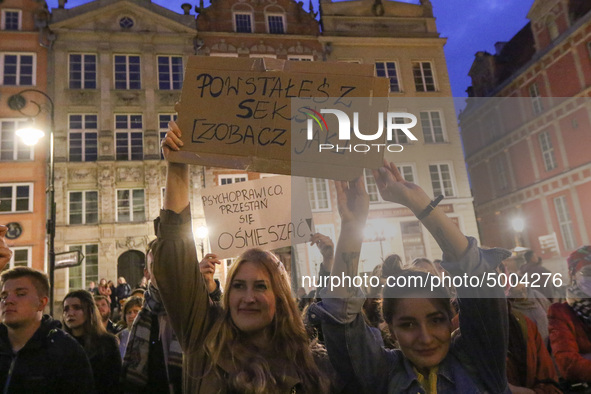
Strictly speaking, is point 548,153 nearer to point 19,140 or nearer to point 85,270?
point 85,270

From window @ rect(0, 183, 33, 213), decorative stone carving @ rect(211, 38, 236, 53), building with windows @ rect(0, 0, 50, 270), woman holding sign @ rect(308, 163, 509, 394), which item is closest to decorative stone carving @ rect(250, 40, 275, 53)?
A: decorative stone carving @ rect(211, 38, 236, 53)

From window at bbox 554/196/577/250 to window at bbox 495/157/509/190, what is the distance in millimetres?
2315

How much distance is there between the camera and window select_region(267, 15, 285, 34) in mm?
21391

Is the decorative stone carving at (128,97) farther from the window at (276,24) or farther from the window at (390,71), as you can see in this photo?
the window at (390,71)

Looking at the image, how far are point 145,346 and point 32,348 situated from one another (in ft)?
2.41

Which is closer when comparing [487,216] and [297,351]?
[297,351]

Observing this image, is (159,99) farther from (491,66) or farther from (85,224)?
(491,66)

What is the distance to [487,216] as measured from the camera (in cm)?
2219

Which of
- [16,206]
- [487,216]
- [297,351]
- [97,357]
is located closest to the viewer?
[297,351]

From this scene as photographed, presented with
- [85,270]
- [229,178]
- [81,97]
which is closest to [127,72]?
[81,97]

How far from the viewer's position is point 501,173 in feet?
66.1

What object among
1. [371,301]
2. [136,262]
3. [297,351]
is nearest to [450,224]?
[297,351]

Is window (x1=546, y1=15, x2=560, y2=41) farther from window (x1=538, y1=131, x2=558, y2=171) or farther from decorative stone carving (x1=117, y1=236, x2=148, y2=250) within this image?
decorative stone carving (x1=117, y1=236, x2=148, y2=250)

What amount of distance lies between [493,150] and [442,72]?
5.09m
